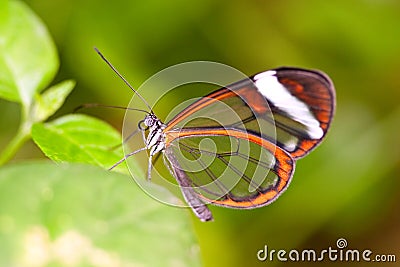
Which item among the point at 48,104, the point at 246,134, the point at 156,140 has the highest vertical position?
the point at 246,134

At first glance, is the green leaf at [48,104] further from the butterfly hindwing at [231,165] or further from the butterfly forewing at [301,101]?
the butterfly forewing at [301,101]

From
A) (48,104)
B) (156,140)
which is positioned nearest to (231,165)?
(156,140)

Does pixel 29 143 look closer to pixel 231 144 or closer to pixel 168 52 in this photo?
pixel 168 52

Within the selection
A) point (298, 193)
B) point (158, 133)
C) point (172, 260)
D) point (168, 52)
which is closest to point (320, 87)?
point (158, 133)

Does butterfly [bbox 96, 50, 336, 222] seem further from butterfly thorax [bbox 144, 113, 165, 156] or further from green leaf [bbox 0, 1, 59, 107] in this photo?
green leaf [bbox 0, 1, 59, 107]

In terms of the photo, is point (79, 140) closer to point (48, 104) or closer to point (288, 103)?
point (48, 104)
